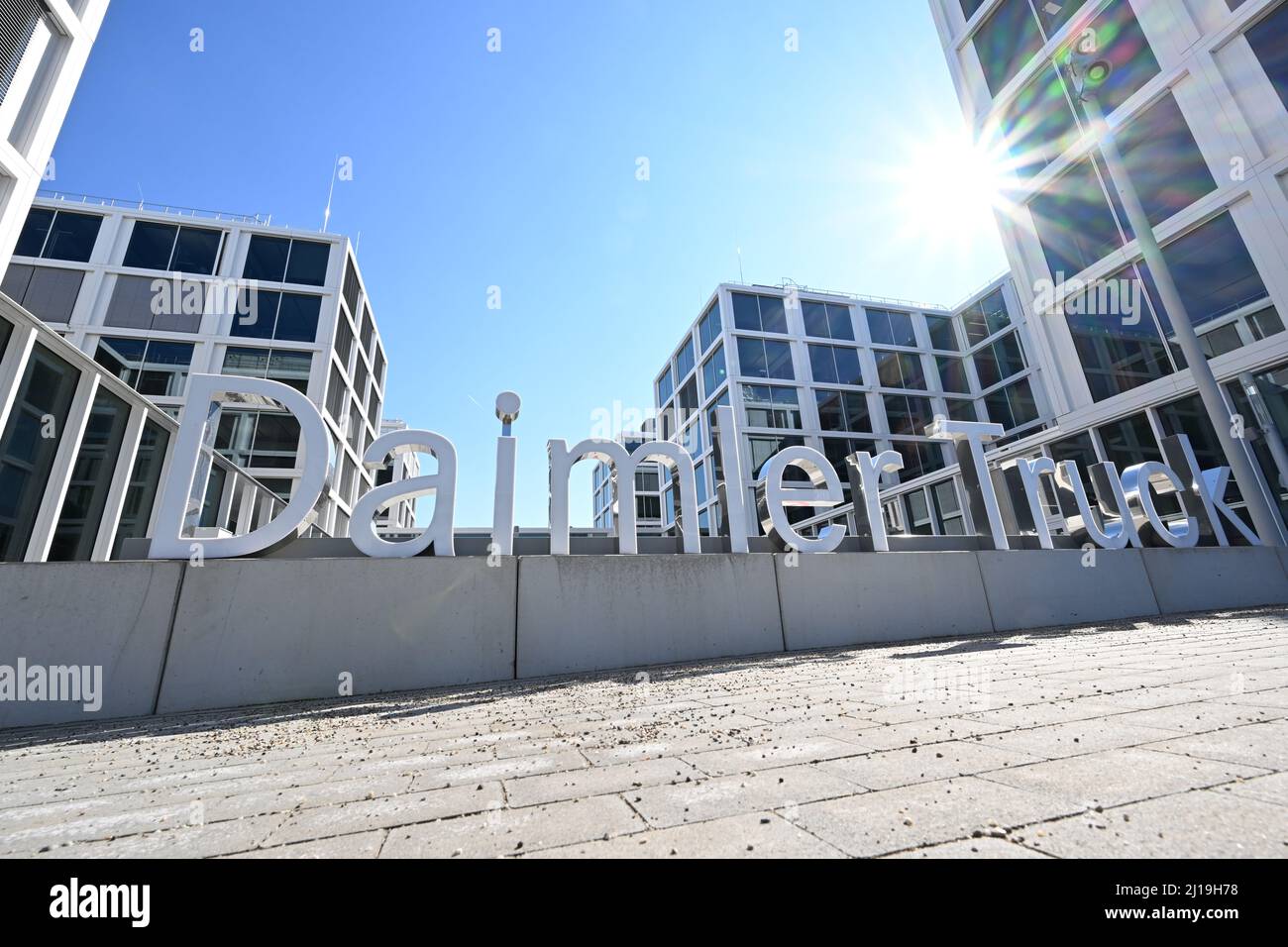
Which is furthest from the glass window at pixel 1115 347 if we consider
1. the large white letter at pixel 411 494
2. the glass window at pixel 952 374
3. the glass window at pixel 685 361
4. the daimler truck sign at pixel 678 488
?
the glass window at pixel 685 361

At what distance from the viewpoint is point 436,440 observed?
7.41 metres

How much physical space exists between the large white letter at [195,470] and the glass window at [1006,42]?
28.4 m

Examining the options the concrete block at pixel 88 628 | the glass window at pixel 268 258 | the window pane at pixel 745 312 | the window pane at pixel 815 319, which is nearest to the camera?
the concrete block at pixel 88 628

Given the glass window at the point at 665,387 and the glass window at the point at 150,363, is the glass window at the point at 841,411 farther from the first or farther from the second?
the glass window at the point at 150,363

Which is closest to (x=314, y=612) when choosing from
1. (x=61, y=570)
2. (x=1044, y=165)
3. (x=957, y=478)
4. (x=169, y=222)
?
(x=61, y=570)

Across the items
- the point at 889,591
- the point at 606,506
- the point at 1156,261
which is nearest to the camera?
the point at 889,591

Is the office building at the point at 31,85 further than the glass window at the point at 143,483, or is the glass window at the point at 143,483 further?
the glass window at the point at 143,483

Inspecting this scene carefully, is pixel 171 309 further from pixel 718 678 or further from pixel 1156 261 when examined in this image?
pixel 1156 261

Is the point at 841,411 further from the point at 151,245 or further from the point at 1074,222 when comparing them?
the point at 151,245

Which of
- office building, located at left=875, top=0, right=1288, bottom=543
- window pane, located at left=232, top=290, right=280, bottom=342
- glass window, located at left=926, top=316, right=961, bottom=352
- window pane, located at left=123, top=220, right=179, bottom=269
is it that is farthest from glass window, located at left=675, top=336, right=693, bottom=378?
window pane, located at left=123, top=220, right=179, bottom=269

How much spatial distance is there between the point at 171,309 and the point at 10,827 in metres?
34.6

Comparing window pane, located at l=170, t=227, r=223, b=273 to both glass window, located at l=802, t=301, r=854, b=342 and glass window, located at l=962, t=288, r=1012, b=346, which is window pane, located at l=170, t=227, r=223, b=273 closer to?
glass window, located at l=802, t=301, r=854, b=342

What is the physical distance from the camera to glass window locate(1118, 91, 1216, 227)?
15914 mm

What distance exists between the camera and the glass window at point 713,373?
3513 centimetres
